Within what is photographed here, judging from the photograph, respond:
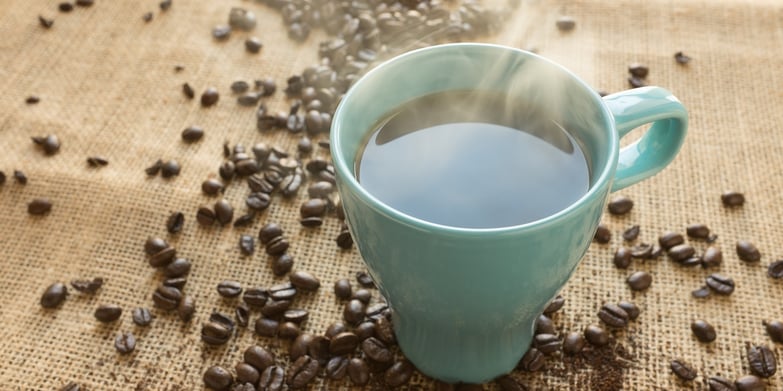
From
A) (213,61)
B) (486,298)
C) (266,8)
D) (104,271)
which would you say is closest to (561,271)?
(486,298)

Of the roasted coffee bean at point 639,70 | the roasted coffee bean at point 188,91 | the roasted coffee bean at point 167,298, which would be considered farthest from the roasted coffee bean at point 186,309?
the roasted coffee bean at point 639,70

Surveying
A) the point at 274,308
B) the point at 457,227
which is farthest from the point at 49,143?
the point at 457,227

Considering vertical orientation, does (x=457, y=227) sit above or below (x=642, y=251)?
above

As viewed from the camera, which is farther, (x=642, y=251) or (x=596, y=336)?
(x=642, y=251)

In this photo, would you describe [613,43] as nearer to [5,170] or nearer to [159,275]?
[159,275]

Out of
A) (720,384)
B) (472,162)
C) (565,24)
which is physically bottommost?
(720,384)

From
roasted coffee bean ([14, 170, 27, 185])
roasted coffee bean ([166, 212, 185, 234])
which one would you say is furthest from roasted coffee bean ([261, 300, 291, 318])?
roasted coffee bean ([14, 170, 27, 185])

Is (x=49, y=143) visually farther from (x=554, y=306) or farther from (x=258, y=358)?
(x=554, y=306)

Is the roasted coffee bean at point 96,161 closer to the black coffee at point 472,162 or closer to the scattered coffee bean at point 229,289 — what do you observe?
the scattered coffee bean at point 229,289
